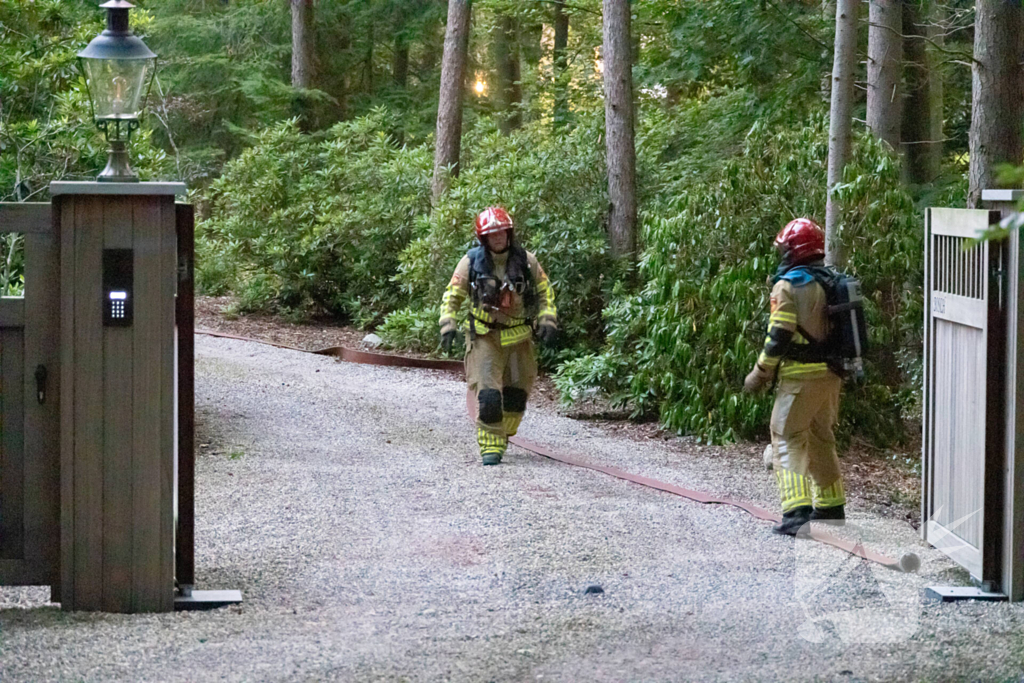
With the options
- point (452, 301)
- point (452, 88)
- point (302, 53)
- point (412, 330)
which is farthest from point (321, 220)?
point (452, 301)

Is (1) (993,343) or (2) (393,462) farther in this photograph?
(2) (393,462)

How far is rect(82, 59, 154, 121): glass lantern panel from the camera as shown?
608cm

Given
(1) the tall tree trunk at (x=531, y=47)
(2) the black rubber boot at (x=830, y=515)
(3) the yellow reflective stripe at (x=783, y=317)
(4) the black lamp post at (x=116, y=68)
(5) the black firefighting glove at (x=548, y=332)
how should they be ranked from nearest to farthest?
(4) the black lamp post at (x=116, y=68), (3) the yellow reflective stripe at (x=783, y=317), (2) the black rubber boot at (x=830, y=515), (5) the black firefighting glove at (x=548, y=332), (1) the tall tree trunk at (x=531, y=47)

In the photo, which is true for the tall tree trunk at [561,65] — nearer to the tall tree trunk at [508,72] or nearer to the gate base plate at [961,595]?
the tall tree trunk at [508,72]

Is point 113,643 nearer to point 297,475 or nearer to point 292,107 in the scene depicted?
point 297,475

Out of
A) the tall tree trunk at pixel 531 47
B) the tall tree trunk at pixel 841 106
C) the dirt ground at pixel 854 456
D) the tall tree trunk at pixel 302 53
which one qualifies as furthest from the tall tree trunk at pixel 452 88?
the tall tree trunk at pixel 531 47

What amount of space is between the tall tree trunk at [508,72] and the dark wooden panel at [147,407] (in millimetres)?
24675

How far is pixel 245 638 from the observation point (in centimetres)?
508

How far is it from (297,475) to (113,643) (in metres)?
4.22

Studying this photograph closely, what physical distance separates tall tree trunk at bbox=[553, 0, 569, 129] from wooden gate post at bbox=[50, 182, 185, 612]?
17.3 meters

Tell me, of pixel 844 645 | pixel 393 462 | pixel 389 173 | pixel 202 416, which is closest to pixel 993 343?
pixel 844 645

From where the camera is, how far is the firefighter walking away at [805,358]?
280 inches

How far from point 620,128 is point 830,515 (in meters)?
8.89

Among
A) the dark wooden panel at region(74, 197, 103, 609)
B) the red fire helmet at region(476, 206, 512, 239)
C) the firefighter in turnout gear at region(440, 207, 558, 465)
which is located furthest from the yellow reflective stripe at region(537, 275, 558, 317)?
the dark wooden panel at region(74, 197, 103, 609)
